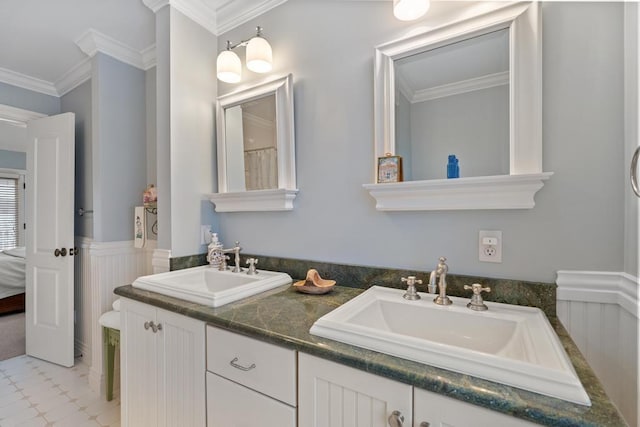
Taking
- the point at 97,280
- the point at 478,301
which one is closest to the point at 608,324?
the point at 478,301

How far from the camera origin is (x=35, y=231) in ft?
8.09

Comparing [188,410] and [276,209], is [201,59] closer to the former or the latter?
[276,209]

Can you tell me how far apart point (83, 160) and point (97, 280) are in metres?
1.07

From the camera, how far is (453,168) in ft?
3.70

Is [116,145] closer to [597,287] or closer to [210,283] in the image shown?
[210,283]

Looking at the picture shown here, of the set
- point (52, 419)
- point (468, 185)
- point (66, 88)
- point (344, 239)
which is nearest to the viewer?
point (468, 185)

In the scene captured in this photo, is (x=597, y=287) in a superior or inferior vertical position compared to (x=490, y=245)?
inferior

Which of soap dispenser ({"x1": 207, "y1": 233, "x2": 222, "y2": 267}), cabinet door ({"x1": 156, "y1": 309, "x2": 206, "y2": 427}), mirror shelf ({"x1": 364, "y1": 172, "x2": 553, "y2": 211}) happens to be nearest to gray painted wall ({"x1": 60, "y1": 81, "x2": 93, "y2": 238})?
soap dispenser ({"x1": 207, "y1": 233, "x2": 222, "y2": 267})

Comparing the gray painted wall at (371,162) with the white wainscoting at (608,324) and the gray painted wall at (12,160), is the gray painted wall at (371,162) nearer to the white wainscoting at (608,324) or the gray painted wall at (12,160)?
the white wainscoting at (608,324)

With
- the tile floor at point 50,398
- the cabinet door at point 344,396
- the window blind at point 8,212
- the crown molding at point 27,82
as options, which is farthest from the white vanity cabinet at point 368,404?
the window blind at point 8,212

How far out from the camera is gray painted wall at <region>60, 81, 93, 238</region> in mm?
2410

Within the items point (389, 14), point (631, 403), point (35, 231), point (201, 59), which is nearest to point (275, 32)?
point (201, 59)

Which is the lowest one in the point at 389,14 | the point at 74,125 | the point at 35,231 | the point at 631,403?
the point at 631,403

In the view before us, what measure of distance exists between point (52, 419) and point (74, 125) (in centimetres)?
212
